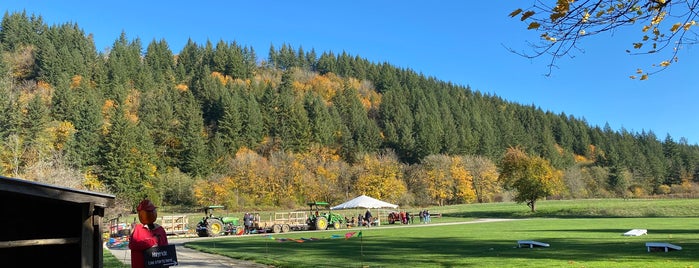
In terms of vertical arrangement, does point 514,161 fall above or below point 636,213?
above

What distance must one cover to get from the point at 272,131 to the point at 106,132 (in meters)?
34.4

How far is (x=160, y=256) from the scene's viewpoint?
6.51 metres

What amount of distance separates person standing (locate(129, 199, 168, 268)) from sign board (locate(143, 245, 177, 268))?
0.20ft

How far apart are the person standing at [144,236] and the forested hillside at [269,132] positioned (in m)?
37.2

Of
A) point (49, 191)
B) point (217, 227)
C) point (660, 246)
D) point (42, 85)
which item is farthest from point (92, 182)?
point (660, 246)

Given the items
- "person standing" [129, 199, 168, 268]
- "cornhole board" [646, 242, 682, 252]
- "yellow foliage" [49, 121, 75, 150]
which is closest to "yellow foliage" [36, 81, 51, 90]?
"yellow foliage" [49, 121, 75, 150]

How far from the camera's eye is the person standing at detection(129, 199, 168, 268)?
6461 millimetres

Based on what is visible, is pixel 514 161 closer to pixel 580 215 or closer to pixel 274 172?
pixel 580 215

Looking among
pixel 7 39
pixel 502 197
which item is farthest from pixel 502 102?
pixel 7 39

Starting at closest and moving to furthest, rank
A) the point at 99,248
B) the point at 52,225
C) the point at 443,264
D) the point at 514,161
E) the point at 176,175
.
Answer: the point at 99,248
the point at 52,225
the point at 443,264
the point at 514,161
the point at 176,175

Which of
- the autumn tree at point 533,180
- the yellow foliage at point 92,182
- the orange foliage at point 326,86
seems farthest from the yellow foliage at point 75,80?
the autumn tree at point 533,180

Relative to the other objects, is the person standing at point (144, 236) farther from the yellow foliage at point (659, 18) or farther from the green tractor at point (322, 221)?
the green tractor at point (322, 221)

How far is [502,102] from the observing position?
161875 mm

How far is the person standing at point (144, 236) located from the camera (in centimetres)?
646
